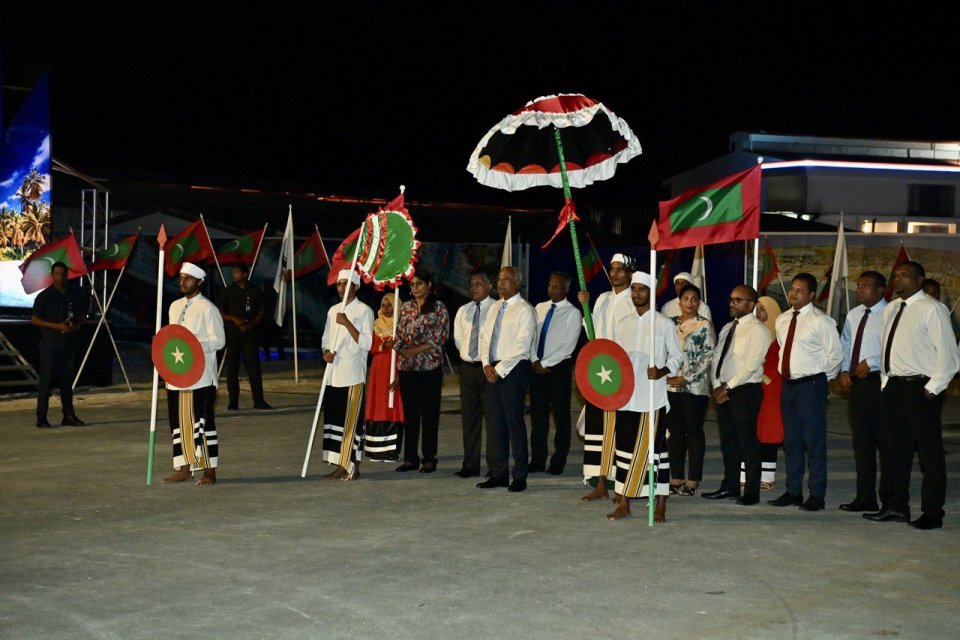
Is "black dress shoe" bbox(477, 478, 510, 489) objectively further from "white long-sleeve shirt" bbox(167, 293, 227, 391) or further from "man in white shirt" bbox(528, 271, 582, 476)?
"white long-sleeve shirt" bbox(167, 293, 227, 391)

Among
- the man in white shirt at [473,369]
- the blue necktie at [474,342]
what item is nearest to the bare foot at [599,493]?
the man in white shirt at [473,369]

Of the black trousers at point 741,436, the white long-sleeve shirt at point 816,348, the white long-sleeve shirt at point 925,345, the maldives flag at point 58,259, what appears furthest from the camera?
the maldives flag at point 58,259

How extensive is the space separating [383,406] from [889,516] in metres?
4.77

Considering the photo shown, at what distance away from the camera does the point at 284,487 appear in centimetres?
978

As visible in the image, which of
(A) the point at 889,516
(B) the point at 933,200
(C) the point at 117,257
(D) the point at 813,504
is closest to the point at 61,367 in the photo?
(C) the point at 117,257

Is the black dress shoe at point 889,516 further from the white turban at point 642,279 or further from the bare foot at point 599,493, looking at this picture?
the white turban at point 642,279

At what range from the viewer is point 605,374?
8484 millimetres

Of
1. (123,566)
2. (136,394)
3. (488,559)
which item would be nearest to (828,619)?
(488,559)

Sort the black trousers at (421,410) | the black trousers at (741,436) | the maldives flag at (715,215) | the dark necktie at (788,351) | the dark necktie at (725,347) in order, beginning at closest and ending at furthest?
the maldives flag at (715,215) → the dark necktie at (788,351) → the black trousers at (741,436) → the dark necktie at (725,347) → the black trousers at (421,410)

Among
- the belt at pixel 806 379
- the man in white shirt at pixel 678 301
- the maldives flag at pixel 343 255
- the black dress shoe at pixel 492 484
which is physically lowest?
the black dress shoe at pixel 492 484

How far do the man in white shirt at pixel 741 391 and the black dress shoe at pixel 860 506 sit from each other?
27.1 inches

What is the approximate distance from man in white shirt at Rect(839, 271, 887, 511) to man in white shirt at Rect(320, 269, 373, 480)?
4065 millimetres

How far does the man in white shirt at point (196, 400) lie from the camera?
974 centimetres

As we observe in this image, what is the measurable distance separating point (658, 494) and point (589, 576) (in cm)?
192
